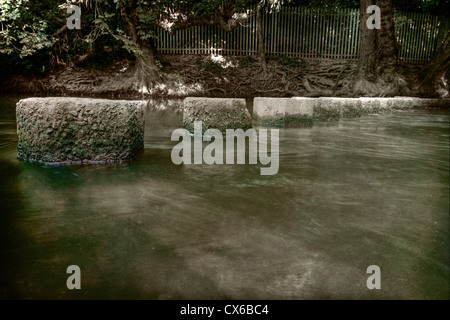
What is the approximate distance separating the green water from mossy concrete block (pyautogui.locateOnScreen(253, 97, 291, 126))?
245cm

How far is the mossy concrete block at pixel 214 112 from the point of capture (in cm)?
521

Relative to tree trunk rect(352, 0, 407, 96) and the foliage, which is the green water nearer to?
tree trunk rect(352, 0, 407, 96)

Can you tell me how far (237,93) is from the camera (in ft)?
41.5

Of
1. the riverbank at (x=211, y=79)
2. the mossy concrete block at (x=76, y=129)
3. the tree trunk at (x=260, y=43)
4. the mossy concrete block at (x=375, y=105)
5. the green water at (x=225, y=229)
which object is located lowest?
the green water at (x=225, y=229)

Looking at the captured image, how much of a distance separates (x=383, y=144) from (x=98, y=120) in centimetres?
375

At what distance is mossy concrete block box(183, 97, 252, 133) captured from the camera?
5211 mm

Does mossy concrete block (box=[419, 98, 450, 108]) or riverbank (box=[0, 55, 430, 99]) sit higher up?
riverbank (box=[0, 55, 430, 99])

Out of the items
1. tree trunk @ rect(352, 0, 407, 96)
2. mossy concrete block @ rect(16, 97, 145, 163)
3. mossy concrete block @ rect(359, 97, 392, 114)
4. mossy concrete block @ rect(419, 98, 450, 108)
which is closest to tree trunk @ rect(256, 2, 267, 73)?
tree trunk @ rect(352, 0, 407, 96)

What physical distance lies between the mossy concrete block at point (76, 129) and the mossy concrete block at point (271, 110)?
317 cm

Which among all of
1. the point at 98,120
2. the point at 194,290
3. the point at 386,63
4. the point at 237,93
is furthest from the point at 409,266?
the point at 237,93

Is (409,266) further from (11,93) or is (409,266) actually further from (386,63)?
(11,93)

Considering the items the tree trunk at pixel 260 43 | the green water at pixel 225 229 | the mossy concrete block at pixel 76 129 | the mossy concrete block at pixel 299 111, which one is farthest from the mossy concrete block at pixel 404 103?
the mossy concrete block at pixel 76 129

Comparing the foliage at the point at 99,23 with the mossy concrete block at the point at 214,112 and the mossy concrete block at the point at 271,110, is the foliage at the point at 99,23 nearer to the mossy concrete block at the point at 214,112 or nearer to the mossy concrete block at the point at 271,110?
the mossy concrete block at the point at 271,110

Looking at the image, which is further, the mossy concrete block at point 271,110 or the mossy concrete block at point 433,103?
the mossy concrete block at point 433,103
